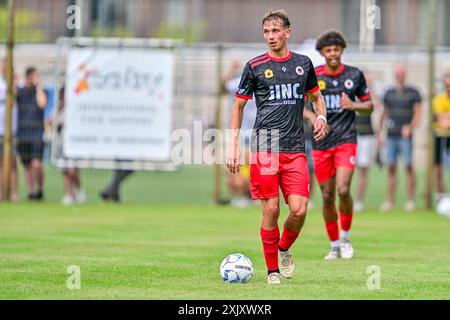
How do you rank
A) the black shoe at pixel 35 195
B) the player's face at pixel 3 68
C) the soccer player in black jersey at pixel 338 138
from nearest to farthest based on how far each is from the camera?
the soccer player in black jersey at pixel 338 138
the player's face at pixel 3 68
the black shoe at pixel 35 195

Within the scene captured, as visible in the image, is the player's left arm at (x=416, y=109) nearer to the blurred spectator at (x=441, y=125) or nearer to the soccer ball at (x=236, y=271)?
the blurred spectator at (x=441, y=125)

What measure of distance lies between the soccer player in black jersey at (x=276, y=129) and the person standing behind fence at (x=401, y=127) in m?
9.85

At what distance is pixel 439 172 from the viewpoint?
20750 mm

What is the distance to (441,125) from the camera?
20469 millimetres

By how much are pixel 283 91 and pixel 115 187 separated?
10948 mm

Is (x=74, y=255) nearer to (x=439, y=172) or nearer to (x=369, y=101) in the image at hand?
(x=369, y=101)

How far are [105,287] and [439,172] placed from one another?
1232 cm

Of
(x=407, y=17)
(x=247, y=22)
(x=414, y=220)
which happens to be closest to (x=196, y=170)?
(x=247, y=22)

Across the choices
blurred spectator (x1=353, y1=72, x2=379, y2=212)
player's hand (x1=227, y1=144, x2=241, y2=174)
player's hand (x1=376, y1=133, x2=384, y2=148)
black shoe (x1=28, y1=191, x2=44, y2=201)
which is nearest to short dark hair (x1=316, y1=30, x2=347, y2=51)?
player's hand (x1=227, y1=144, x2=241, y2=174)

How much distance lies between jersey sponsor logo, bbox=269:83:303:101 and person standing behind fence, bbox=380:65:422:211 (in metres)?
9.95

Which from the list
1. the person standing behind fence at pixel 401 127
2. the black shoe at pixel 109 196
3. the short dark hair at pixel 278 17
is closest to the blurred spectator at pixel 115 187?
the black shoe at pixel 109 196

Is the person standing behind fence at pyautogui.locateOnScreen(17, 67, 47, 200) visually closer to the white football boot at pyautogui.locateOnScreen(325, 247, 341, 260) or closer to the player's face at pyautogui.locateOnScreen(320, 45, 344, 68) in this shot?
the player's face at pyautogui.locateOnScreen(320, 45, 344, 68)

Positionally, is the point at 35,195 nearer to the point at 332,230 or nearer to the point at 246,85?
the point at 332,230

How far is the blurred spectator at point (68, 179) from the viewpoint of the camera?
20.7 m
